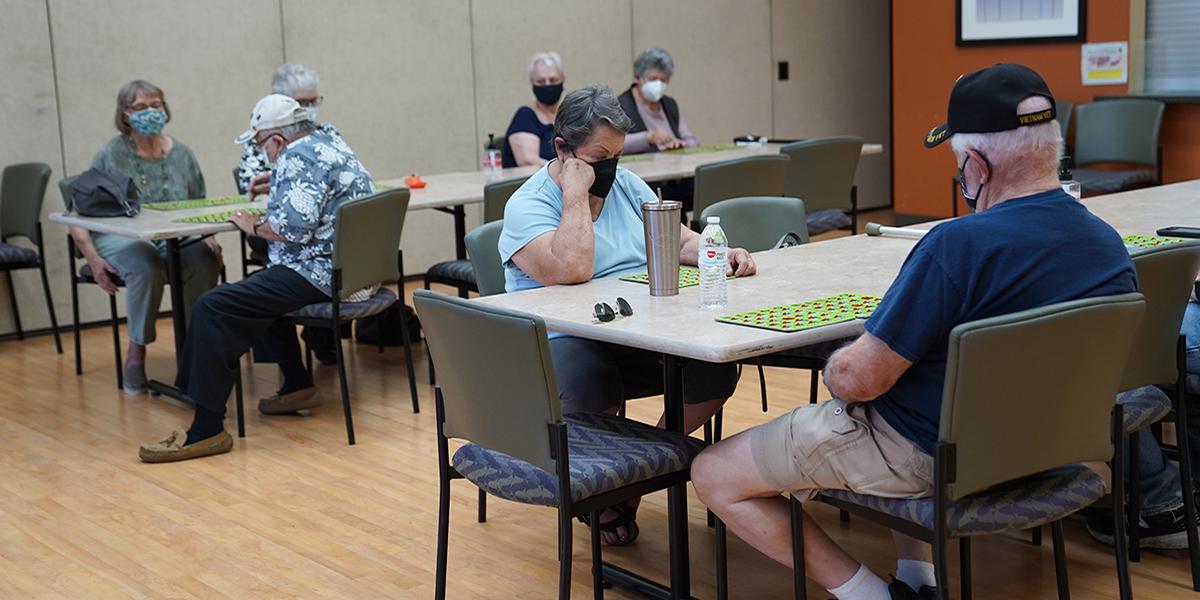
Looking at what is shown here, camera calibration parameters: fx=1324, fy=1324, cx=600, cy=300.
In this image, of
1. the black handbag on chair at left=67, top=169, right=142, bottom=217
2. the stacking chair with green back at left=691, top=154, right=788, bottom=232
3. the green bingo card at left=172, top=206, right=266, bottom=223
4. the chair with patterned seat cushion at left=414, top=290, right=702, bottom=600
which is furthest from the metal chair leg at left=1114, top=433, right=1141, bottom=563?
the black handbag on chair at left=67, top=169, right=142, bottom=217

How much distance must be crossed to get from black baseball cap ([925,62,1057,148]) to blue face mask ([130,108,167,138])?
4.03 meters

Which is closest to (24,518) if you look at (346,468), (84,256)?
(346,468)

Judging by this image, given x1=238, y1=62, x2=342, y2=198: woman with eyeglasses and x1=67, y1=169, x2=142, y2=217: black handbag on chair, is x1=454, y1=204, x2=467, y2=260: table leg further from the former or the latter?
x1=67, y1=169, x2=142, y2=217: black handbag on chair

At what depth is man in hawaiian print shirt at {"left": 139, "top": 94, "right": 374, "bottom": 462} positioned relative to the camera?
4535 mm

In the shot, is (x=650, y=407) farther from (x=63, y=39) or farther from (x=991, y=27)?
(x=991, y=27)

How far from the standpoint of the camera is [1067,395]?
7.70 feet

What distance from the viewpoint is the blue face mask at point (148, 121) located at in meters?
5.50

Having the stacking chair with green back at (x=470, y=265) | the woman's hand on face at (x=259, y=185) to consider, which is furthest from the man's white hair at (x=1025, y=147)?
the woman's hand on face at (x=259, y=185)

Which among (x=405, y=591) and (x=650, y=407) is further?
(x=650, y=407)

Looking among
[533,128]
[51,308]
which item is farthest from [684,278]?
[51,308]

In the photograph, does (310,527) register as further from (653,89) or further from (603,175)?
(653,89)

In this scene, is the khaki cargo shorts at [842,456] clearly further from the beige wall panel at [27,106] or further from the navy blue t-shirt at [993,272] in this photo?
the beige wall panel at [27,106]

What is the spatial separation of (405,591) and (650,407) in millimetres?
1777

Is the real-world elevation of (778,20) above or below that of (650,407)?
above
